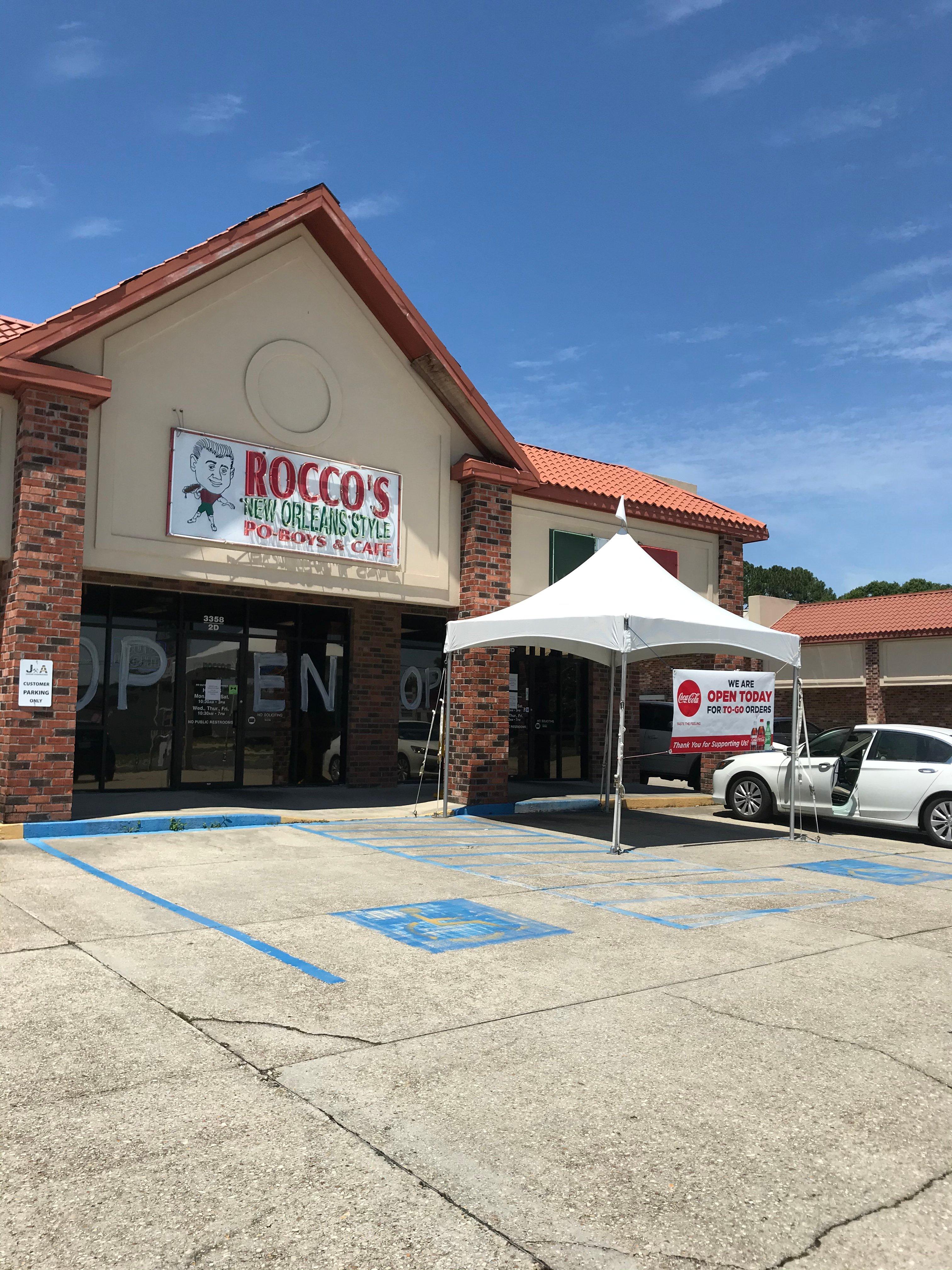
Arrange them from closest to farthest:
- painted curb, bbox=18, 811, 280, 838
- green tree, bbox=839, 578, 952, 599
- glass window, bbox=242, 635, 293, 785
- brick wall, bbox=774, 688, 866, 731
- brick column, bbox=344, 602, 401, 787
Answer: painted curb, bbox=18, 811, 280, 838
glass window, bbox=242, 635, 293, 785
brick column, bbox=344, 602, 401, 787
brick wall, bbox=774, 688, 866, 731
green tree, bbox=839, 578, 952, 599

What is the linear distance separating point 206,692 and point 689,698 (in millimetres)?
7152

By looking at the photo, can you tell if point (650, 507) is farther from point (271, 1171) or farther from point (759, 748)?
point (271, 1171)

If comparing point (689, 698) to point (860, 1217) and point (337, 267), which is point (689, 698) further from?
point (860, 1217)

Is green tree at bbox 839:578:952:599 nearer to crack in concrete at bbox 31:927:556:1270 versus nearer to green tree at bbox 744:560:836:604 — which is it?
green tree at bbox 744:560:836:604

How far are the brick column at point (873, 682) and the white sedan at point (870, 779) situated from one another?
18.5 metres

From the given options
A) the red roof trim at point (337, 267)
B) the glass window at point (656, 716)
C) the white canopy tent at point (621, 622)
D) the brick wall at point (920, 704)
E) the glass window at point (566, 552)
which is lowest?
the glass window at point (656, 716)

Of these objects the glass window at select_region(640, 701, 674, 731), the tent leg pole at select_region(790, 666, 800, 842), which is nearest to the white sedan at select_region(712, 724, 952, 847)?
the tent leg pole at select_region(790, 666, 800, 842)

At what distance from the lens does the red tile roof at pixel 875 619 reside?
30656 mm

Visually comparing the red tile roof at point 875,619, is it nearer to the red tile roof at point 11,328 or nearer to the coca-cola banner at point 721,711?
the coca-cola banner at point 721,711

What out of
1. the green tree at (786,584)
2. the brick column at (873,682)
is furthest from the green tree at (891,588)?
the brick column at (873,682)

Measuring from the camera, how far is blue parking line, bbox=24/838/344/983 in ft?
19.4

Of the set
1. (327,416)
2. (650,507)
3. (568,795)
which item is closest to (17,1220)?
(327,416)

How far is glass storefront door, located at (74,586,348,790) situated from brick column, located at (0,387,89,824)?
2962 mm

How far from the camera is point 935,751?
13195 mm
